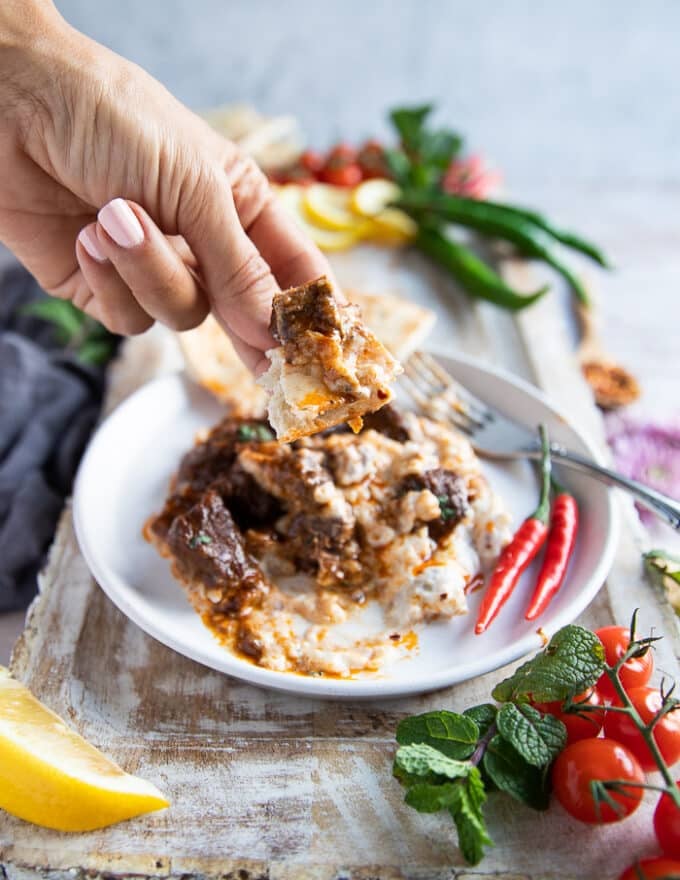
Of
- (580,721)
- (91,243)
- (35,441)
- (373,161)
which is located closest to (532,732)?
(580,721)

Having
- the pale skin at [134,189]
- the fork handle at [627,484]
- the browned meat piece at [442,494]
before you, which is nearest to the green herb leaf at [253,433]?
the pale skin at [134,189]

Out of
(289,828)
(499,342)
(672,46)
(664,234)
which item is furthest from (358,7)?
(289,828)

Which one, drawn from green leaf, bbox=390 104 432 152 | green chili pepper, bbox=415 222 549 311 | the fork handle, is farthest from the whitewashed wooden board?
green leaf, bbox=390 104 432 152

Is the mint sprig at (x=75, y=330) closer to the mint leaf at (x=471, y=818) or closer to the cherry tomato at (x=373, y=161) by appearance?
the cherry tomato at (x=373, y=161)

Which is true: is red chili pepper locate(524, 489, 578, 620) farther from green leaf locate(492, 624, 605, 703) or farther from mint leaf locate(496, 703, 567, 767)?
mint leaf locate(496, 703, 567, 767)

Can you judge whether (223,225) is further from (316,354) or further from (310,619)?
(310,619)

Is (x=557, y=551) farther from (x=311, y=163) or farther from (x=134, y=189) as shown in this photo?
(x=311, y=163)
